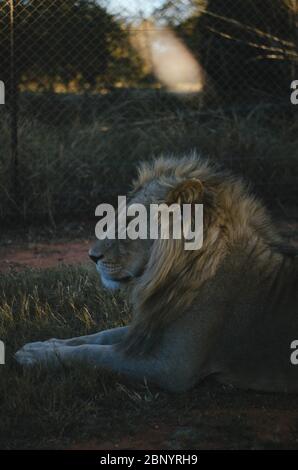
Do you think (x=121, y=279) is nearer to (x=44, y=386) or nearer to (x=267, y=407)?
(x=44, y=386)

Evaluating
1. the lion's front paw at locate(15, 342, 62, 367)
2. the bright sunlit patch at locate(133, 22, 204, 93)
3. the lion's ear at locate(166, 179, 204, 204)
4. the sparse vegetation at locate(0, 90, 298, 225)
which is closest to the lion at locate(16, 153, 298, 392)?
the lion's ear at locate(166, 179, 204, 204)

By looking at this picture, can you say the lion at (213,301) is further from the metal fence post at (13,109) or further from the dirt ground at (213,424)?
the metal fence post at (13,109)

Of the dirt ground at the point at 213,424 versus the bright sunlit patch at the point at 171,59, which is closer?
the dirt ground at the point at 213,424

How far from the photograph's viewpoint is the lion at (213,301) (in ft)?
10.3

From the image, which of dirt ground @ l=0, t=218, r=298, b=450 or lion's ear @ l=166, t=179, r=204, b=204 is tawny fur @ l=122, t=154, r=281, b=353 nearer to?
lion's ear @ l=166, t=179, r=204, b=204

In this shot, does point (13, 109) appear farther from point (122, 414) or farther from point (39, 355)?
point (122, 414)

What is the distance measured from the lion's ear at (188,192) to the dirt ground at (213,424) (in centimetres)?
75

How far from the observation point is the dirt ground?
9.16ft

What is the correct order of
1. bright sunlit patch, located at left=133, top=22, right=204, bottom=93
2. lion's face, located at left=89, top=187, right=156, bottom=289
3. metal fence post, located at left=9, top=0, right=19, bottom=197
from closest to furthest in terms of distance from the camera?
lion's face, located at left=89, top=187, right=156, bottom=289 < metal fence post, located at left=9, top=0, right=19, bottom=197 < bright sunlit patch, located at left=133, top=22, right=204, bottom=93

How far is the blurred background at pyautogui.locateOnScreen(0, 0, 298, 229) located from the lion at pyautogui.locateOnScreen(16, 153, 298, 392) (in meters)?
3.75

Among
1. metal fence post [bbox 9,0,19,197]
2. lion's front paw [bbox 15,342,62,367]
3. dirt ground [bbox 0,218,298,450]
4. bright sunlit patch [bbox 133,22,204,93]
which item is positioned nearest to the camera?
dirt ground [bbox 0,218,298,450]

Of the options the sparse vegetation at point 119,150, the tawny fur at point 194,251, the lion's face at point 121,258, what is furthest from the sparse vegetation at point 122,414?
the sparse vegetation at point 119,150

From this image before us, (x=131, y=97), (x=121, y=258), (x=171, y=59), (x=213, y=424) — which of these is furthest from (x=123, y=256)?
(x=171, y=59)

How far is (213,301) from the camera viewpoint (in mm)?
3186
